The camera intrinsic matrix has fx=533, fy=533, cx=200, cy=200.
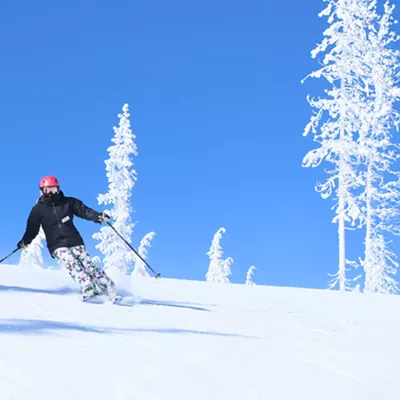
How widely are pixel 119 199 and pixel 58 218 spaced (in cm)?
2787

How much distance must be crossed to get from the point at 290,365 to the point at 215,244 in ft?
144

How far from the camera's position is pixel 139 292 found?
37.3 ft

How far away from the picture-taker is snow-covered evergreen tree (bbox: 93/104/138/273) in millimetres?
35719

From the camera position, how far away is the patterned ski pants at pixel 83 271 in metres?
8.83

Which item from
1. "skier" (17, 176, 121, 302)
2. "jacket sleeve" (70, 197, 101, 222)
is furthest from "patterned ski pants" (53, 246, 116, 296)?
"jacket sleeve" (70, 197, 101, 222)

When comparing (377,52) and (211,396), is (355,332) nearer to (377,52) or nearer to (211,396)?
(211,396)

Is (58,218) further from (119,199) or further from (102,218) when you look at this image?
(119,199)

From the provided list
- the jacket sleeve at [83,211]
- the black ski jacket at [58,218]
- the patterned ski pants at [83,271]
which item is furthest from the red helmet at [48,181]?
the patterned ski pants at [83,271]

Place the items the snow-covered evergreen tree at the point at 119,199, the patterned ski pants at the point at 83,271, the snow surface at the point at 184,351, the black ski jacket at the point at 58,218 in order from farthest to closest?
the snow-covered evergreen tree at the point at 119,199 → the black ski jacket at the point at 58,218 → the patterned ski pants at the point at 83,271 → the snow surface at the point at 184,351

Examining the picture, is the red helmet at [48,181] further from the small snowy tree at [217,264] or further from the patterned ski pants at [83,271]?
the small snowy tree at [217,264]

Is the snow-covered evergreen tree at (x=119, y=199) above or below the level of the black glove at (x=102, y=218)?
above

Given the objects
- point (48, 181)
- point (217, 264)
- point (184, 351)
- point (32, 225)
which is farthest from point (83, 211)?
point (217, 264)

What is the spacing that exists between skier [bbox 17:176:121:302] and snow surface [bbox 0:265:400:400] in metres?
0.45

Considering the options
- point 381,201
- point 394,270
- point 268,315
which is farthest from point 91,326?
point 394,270
